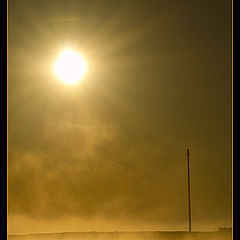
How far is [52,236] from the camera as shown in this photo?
639cm
